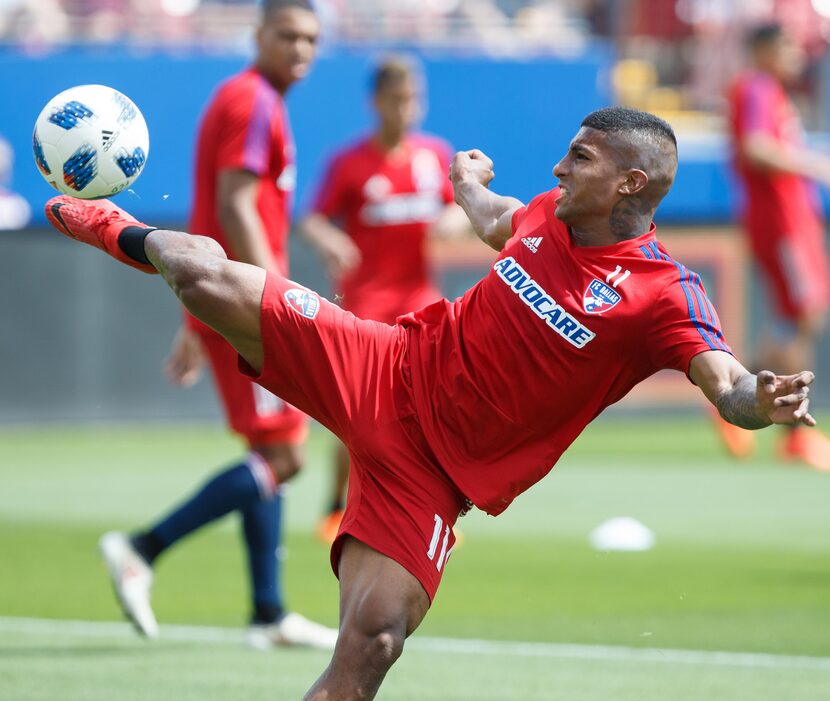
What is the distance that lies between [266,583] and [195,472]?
19.7 feet

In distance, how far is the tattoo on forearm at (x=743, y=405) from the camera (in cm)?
446

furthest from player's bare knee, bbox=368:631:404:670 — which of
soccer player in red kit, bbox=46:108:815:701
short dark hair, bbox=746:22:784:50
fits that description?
short dark hair, bbox=746:22:784:50

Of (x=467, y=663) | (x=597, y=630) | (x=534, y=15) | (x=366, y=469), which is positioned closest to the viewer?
(x=366, y=469)

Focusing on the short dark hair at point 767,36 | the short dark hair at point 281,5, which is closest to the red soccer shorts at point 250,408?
the short dark hair at point 281,5

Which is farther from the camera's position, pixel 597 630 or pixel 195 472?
pixel 195 472

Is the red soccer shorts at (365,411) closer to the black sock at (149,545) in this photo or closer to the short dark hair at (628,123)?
the short dark hair at (628,123)

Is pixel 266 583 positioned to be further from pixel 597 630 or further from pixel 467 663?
pixel 597 630

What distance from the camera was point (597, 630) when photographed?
285 inches

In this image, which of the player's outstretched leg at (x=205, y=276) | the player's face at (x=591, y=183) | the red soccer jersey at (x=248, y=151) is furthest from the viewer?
the red soccer jersey at (x=248, y=151)

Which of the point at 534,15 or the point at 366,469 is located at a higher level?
the point at 366,469

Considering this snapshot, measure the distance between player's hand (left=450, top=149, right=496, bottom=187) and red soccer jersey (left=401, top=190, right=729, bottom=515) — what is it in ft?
2.49

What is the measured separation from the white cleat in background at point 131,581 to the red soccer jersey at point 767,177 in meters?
8.06

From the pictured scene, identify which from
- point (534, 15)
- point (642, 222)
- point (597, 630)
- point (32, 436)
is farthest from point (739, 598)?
point (534, 15)

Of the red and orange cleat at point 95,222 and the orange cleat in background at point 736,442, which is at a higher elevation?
the red and orange cleat at point 95,222
